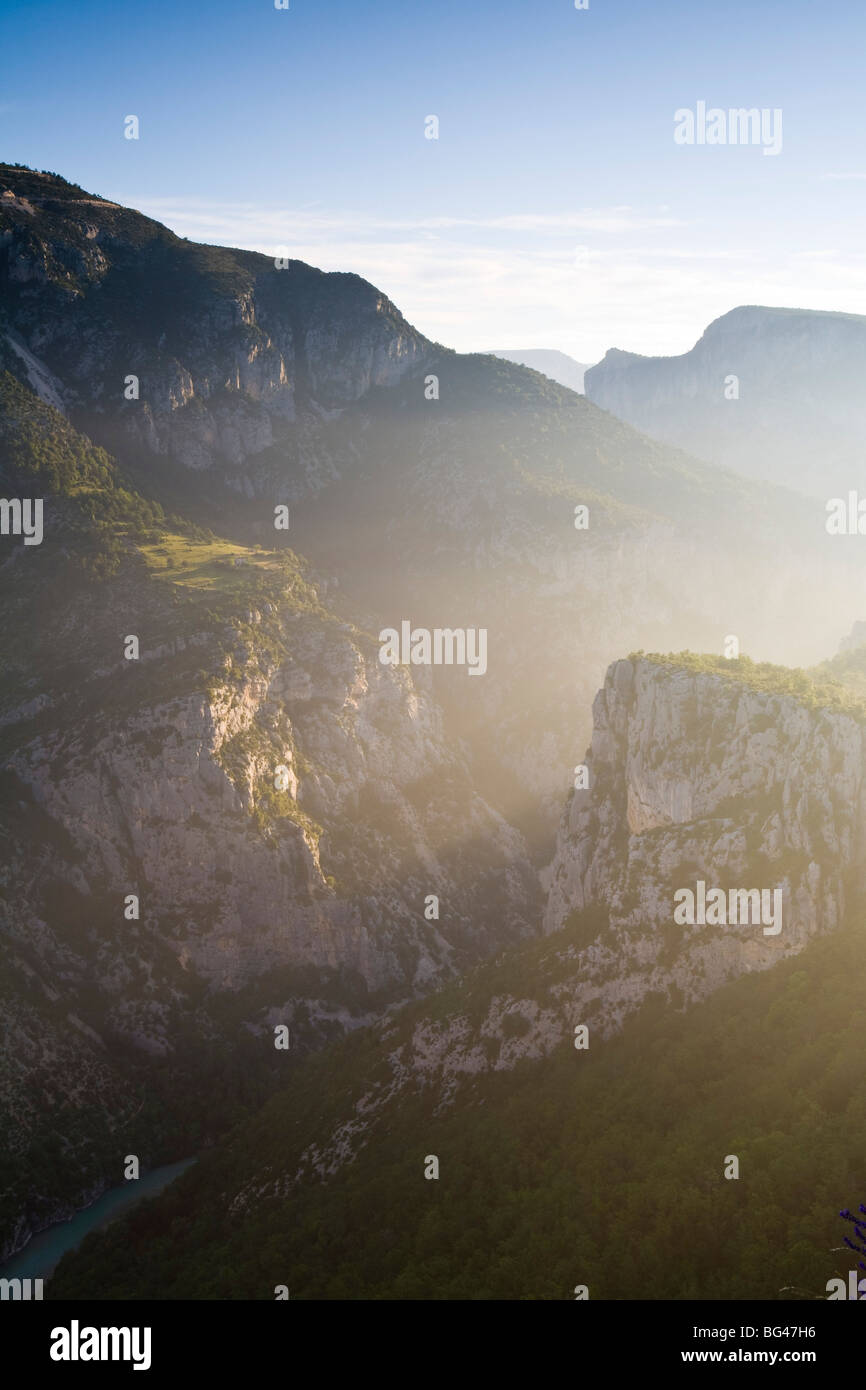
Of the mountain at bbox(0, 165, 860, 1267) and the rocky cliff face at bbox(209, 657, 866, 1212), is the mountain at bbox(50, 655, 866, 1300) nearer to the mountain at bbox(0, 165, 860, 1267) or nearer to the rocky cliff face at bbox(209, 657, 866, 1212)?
the rocky cliff face at bbox(209, 657, 866, 1212)

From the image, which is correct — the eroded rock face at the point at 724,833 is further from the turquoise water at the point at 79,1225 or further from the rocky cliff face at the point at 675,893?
the turquoise water at the point at 79,1225

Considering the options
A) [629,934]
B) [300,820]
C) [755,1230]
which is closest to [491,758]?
[300,820]

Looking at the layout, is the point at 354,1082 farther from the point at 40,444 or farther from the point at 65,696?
the point at 40,444

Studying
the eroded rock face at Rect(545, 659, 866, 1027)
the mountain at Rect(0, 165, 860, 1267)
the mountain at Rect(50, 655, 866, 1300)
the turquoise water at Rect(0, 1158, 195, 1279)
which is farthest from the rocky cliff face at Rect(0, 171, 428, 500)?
the eroded rock face at Rect(545, 659, 866, 1027)

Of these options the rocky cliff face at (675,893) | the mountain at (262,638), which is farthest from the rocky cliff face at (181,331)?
the rocky cliff face at (675,893)

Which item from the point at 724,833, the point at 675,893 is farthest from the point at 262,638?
the point at 724,833
